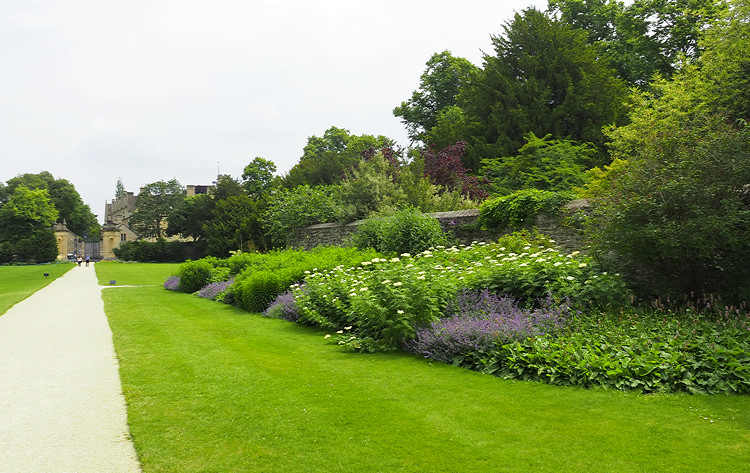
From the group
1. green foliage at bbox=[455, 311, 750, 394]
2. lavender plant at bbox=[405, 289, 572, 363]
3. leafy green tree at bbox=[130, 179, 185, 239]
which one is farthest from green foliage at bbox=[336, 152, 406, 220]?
leafy green tree at bbox=[130, 179, 185, 239]

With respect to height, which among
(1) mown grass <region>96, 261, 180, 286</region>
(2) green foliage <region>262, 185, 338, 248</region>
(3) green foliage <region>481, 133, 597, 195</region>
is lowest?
(1) mown grass <region>96, 261, 180, 286</region>

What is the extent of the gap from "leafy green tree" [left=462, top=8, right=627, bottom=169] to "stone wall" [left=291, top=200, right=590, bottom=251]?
344 inches

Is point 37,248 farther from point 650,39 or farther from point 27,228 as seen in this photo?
point 650,39

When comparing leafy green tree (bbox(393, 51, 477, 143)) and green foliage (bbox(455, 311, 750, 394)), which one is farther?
leafy green tree (bbox(393, 51, 477, 143))

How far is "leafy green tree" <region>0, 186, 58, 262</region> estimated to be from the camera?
52.3 metres

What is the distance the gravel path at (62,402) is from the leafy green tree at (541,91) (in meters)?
17.9

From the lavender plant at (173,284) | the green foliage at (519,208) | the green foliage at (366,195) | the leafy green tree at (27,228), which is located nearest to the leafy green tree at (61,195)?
the leafy green tree at (27,228)

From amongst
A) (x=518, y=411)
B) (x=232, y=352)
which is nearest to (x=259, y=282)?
(x=232, y=352)

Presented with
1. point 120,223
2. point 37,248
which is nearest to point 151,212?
point 37,248

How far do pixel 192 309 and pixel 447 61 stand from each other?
29.5m

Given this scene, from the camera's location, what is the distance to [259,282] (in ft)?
35.2

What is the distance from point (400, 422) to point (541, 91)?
2002 centimetres

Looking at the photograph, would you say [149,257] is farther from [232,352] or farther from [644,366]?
[644,366]

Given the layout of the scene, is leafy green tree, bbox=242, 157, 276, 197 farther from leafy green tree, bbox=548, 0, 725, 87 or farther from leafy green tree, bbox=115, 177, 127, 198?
leafy green tree, bbox=115, 177, 127, 198
